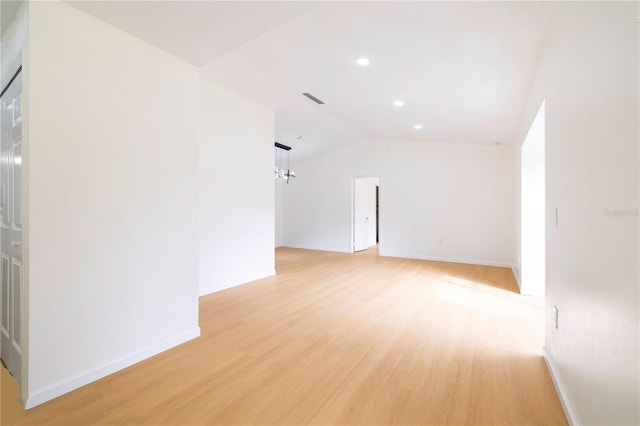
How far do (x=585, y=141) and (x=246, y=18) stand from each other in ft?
7.10

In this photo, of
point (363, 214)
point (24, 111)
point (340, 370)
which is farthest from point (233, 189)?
point (363, 214)

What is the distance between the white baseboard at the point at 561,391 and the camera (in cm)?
165

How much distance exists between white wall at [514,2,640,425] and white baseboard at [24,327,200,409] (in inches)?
107

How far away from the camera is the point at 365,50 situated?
2.96m

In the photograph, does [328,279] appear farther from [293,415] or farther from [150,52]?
[150,52]

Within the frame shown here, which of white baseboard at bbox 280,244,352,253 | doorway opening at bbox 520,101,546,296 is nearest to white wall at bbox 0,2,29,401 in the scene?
doorway opening at bbox 520,101,546,296

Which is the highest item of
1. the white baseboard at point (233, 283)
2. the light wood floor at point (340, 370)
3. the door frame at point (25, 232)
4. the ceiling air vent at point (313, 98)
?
the ceiling air vent at point (313, 98)

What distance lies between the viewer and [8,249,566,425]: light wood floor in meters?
1.78

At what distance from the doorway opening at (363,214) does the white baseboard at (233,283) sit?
343 centimetres

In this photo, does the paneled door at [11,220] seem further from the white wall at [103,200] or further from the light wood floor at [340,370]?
the light wood floor at [340,370]

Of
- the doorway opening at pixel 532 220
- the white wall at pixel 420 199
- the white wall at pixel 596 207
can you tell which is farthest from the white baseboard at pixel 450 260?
the white wall at pixel 596 207

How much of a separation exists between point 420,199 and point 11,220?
6.81 m

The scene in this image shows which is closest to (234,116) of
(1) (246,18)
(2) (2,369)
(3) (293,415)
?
(1) (246,18)

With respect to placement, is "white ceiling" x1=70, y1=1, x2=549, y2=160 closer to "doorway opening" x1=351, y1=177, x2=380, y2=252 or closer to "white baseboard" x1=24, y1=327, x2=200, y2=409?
"white baseboard" x1=24, y1=327, x2=200, y2=409
